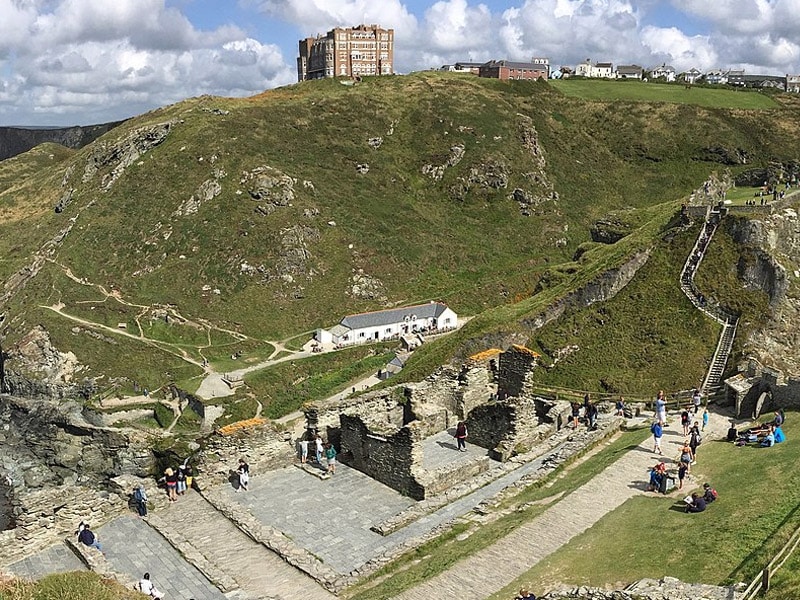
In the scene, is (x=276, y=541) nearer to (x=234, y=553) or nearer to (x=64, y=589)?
(x=234, y=553)

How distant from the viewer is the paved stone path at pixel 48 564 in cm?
1619

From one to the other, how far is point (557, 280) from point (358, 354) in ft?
90.9

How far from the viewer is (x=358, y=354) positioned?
247 feet

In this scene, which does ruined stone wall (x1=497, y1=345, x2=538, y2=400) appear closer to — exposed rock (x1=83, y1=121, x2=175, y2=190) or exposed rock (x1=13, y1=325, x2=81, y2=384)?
exposed rock (x1=13, y1=325, x2=81, y2=384)

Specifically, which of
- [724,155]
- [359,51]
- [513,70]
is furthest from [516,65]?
[724,155]

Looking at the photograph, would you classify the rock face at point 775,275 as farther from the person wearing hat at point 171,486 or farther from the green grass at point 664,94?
the green grass at point 664,94

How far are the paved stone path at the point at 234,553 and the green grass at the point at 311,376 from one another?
4528 cm

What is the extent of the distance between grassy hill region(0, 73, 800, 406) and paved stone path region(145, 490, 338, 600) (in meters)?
28.2

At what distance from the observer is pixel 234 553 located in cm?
1714

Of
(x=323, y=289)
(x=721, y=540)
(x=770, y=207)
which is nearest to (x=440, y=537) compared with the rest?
(x=721, y=540)

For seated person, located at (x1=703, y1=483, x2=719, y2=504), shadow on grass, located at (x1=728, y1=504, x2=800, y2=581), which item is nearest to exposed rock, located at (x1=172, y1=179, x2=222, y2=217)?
seated person, located at (x1=703, y1=483, x2=719, y2=504)

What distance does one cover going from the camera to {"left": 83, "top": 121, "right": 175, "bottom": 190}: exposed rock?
106500 mm

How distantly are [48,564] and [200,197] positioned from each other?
86.7 metres

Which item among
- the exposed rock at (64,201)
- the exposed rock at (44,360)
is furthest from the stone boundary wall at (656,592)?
the exposed rock at (64,201)
